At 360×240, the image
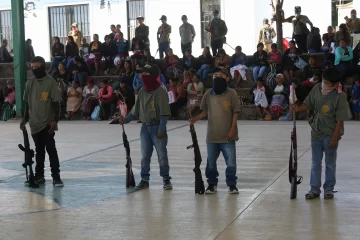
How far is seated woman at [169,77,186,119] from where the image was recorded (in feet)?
63.5

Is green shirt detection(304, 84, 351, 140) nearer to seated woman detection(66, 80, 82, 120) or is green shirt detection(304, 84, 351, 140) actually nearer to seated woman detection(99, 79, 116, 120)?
seated woman detection(99, 79, 116, 120)

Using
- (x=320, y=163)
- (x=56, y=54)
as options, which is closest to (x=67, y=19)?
(x=56, y=54)

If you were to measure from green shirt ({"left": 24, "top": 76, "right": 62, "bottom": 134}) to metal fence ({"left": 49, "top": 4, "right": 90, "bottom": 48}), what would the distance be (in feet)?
61.3

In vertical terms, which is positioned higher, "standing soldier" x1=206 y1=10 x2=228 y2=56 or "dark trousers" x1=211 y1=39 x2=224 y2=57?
"standing soldier" x1=206 y1=10 x2=228 y2=56

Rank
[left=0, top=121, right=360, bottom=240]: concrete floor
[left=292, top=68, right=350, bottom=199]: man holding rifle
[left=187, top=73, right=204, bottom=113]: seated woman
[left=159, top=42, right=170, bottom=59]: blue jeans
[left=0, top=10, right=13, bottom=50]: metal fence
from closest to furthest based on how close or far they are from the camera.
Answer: [left=0, top=121, right=360, bottom=240]: concrete floor → [left=292, top=68, right=350, bottom=199]: man holding rifle → [left=187, top=73, right=204, bottom=113]: seated woman → [left=159, top=42, right=170, bottom=59]: blue jeans → [left=0, top=10, right=13, bottom=50]: metal fence

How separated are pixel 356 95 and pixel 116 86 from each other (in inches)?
275

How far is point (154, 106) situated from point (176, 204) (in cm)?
144

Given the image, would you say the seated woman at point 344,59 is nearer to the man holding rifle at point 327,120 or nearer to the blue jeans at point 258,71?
the blue jeans at point 258,71

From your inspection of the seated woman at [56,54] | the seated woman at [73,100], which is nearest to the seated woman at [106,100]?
the seated woman at [73,100]

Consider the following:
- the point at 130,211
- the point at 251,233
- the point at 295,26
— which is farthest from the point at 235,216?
the point at 295,26

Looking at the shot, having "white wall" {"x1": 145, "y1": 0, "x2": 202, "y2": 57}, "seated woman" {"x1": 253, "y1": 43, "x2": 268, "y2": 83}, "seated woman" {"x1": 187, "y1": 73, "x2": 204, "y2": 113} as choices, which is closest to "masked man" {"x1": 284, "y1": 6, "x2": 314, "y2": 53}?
"seated woman" {"x1": 253, "y1": 43, "x2": 268, "y2": 83}

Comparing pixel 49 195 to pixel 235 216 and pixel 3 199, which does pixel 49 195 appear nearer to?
pixel 3 199

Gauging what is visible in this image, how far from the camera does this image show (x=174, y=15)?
26.5 meters

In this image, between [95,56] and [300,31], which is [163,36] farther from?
[300,31]
